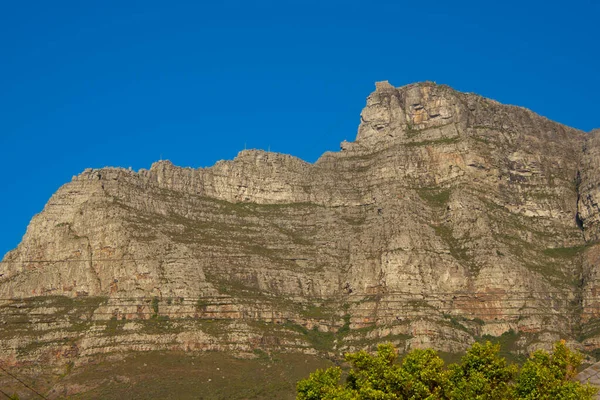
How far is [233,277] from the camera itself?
19700cm

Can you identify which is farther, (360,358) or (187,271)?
(187,271)

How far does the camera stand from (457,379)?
322 feet

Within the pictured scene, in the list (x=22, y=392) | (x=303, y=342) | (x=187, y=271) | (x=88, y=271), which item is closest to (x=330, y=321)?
(x=303, y=342)

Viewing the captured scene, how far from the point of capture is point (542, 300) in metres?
193

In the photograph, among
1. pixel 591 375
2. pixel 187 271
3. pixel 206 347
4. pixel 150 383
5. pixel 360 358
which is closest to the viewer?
pixel 591 375

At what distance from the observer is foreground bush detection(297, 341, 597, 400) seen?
93.9 m

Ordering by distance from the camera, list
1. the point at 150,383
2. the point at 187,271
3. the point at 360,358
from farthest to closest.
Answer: the point at 187,271, the point at 150,383, the point at 360,358

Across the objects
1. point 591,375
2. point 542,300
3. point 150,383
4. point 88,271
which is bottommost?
point 591,375

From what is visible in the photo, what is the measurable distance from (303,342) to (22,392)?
4721 cm

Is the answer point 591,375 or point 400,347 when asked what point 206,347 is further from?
point 591,375

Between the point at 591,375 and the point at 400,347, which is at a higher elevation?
the point at 400,347

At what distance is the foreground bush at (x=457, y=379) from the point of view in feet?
308

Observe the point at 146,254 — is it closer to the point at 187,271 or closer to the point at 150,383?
the point at 187,271

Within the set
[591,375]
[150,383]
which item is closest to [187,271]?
[150,383]
